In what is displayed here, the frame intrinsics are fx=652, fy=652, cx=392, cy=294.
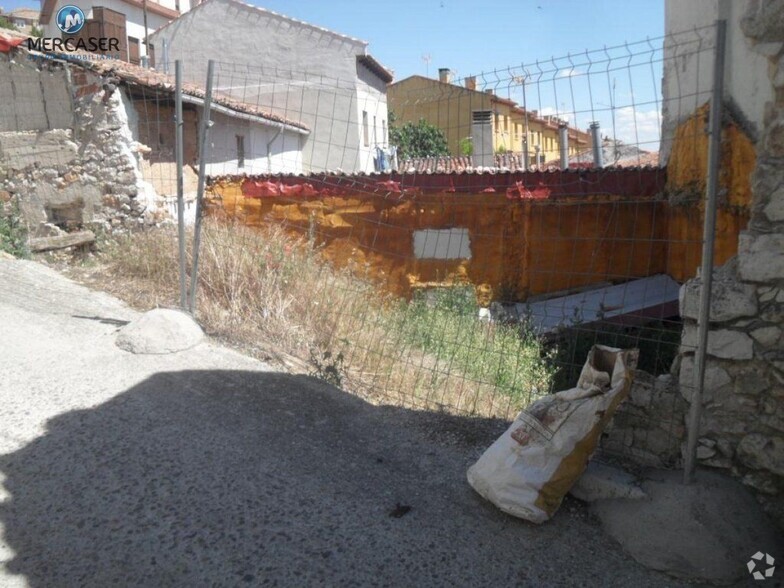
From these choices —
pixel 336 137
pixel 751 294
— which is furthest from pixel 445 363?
pixel 336 137

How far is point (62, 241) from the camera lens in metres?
8.75

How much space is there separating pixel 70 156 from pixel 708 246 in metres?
8.64

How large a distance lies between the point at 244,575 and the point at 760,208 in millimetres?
2903

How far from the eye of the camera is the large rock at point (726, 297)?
10.5ft

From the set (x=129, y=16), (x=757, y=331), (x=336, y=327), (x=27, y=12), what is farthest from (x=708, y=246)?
(x=27, y=12)

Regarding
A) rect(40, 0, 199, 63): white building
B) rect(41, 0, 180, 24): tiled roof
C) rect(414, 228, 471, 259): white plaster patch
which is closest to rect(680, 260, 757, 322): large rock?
rect(414, 228, 471, 259): white plaster patch

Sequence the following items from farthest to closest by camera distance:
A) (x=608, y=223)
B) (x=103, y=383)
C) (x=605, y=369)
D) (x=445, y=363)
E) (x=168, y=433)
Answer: (x=608, y=223) < (x=445, y=363) < (x=103, y=383) < (x=168, y=433) < (x=605, y=369)

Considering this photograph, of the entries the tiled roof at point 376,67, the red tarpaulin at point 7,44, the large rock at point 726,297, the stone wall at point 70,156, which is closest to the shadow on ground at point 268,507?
the large rock at point 726,297

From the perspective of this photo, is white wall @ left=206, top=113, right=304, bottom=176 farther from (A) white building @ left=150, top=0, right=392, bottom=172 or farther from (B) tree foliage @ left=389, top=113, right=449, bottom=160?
(B) tree foliage @ left=389, top=113, right=449, bottom=160

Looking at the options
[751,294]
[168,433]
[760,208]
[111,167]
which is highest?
[111,167]

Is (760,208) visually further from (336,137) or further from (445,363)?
(336,137)

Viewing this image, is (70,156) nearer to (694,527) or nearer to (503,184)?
(503,184)

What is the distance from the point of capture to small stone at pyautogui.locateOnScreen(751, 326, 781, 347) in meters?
3.14

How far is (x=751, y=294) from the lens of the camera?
10.5 ft
